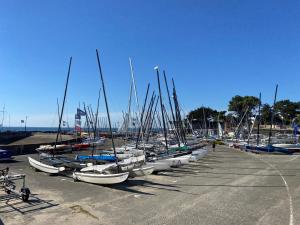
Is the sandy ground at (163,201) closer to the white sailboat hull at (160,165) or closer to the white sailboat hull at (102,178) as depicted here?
the white sailboat hull at (102,178)

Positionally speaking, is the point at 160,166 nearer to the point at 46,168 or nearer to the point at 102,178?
the point at 102,178

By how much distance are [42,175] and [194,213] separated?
1450 centimetres

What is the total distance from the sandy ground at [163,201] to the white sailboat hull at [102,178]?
373mm

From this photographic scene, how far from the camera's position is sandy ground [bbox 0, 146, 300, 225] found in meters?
13.1

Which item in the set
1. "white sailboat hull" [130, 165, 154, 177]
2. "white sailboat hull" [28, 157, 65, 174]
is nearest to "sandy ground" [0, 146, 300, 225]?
"white sailboat hull" [130, 165, 154, 177]

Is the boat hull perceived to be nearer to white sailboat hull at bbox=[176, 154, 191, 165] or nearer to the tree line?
white sailboat hull at bbox=[176, 154, 191, 165]

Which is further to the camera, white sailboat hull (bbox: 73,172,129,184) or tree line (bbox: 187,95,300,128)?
tree line (bbox: 187,95,300,128)

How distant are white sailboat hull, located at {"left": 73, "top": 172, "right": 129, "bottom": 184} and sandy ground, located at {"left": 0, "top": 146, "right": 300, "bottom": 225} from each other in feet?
1.23

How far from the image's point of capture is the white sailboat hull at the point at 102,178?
19.0 m

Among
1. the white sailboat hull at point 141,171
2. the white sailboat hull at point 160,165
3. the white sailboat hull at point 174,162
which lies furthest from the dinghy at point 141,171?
the white sailboat hull at point 174,162

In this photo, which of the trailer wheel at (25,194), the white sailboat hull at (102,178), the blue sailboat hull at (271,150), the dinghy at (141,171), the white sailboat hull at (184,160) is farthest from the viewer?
the blue sailboat hull at (271,150)

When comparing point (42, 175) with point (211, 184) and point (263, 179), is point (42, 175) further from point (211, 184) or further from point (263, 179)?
point (263, 179)

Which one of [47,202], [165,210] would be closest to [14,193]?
[47,202]

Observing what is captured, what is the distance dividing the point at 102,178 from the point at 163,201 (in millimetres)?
4966
